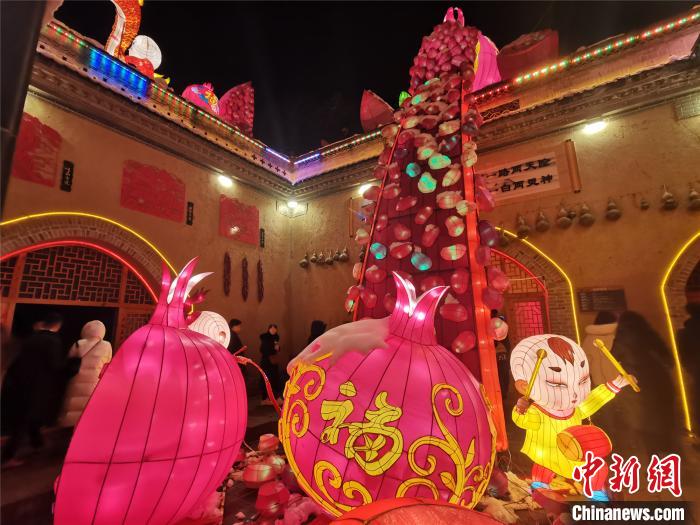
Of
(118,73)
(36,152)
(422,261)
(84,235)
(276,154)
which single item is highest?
(276,154)

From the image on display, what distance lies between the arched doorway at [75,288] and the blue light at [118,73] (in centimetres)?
331

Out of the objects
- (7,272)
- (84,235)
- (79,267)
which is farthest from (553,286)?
(7,272)

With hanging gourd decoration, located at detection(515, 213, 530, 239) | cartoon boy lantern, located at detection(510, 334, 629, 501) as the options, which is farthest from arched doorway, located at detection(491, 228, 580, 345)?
cartoon boy lantern, located at detection(510, 334, 629, 501)

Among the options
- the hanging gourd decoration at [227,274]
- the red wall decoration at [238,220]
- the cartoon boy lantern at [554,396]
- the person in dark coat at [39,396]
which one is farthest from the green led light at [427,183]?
the red wall decoration at [238,220]

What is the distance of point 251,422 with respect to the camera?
5.57m

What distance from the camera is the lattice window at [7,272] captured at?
5.11 m

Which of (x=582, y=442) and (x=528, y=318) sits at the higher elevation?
(x=528, y=318)

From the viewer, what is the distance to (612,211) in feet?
19.3

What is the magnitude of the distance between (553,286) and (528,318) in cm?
102

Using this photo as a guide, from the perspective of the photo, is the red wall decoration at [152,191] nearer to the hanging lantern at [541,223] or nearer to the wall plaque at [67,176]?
the wall plaque at [67,176]

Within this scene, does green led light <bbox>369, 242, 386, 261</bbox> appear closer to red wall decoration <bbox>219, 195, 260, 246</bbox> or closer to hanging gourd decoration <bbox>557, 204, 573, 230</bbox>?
hanging gourd decoration <bbox>557, 204, 573, 230</bbox>

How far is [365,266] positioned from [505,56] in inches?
288

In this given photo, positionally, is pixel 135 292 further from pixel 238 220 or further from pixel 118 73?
pixel 118 73

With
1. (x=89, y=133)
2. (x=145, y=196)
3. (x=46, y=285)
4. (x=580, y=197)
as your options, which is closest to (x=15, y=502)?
(x=46, y=285)
